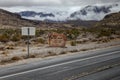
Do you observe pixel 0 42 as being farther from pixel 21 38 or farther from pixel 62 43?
pixel 62 43

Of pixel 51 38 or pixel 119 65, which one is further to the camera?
pixel 51 38

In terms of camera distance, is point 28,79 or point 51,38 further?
point 51,38

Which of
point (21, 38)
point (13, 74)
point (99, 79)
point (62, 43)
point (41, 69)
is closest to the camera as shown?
point (99, 79)

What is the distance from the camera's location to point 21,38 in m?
46.3

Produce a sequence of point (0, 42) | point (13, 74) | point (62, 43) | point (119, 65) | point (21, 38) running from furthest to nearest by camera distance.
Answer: point (21, 38) < point (0, 42) < point (62, 43) < point (119, 65) < point (13, 74)

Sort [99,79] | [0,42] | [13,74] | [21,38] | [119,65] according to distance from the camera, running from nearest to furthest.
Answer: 1. [99,79]
2. [13,74]
3. [119,65]
4. [0,42]
5. [21,38]

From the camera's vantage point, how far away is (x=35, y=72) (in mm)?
15844

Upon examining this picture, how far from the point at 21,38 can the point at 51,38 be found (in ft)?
40.2

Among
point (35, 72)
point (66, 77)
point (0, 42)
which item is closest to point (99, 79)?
point (66, 77)

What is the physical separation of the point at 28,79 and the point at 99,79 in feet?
9.62

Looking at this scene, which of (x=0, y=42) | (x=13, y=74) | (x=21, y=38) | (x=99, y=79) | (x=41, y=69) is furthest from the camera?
(x=21, y=38)

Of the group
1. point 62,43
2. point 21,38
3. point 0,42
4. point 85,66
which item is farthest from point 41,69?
point 21,38

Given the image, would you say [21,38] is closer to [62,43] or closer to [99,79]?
[62,43]

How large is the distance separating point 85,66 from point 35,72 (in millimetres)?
3225
